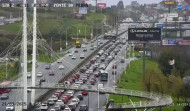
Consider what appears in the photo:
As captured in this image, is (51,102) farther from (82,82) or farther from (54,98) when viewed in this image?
(82,82)

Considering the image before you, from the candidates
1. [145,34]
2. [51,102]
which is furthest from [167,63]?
[51,102]

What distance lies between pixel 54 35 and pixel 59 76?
457 inches

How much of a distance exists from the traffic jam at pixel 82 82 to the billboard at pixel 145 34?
5.59 feet

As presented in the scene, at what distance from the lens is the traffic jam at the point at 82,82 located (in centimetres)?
1447

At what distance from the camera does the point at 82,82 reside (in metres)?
18.2

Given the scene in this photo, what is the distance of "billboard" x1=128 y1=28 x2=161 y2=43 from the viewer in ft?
64.7

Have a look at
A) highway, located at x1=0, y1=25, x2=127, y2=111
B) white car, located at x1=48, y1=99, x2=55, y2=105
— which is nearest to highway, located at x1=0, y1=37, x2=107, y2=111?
highway, located at x1=0, y1=25, x2=127, y2=111

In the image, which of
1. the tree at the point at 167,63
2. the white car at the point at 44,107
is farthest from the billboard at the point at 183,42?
the white car at the point at 44,107

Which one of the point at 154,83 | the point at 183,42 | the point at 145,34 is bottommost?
the point at 183,42

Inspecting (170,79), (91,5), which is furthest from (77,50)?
(91,5)

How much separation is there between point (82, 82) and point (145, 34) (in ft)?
10.3

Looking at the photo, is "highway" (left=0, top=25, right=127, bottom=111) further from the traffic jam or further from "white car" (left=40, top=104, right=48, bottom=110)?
"white car" (left=40, top=104, right=48, bottom=110)

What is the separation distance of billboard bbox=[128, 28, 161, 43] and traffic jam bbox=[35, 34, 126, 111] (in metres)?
1.70

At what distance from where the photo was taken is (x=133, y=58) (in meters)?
27.0
